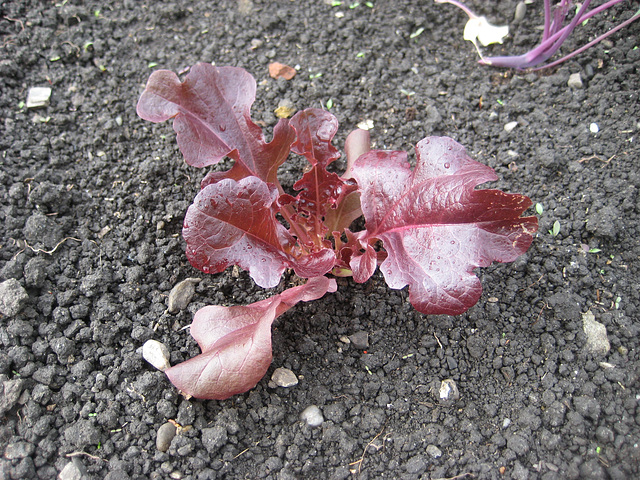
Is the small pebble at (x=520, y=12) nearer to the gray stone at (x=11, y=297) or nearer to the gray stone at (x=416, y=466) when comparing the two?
the gray stone at (x=416, y=466)

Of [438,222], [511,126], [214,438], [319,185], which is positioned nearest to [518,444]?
[438,222]

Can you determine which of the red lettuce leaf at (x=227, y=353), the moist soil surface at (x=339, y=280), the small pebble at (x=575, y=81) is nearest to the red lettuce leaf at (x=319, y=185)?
the moist soil surface at (x=339, y=280)

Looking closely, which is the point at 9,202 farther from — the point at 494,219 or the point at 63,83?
the point at 494,219

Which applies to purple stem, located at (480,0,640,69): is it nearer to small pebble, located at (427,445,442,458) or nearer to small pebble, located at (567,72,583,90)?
small pebble, located at (567,72,583,90)

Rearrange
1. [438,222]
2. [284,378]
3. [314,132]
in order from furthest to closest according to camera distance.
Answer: [314,132]
[284,378]
[438,222]

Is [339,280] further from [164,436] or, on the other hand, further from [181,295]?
[164,436]

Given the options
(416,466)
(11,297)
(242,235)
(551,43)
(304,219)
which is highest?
(551,43)

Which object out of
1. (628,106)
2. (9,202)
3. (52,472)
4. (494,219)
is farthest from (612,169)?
(9,202)
